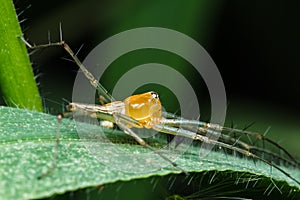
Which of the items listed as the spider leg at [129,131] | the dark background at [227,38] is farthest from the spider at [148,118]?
the dark background at [227,38]

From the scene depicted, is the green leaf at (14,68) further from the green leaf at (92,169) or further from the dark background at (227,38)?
the dark background at (227,38)

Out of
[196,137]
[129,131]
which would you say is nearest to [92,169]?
[129,131]

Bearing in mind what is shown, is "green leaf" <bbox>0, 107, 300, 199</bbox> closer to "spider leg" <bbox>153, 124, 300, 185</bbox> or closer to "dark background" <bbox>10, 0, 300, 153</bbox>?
"spider leg" <bbox>153, 124, 300, 185</bbox>

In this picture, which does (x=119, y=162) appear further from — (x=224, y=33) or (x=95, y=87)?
(x=224, y=33)

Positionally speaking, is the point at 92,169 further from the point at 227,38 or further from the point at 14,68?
the point at 227,38

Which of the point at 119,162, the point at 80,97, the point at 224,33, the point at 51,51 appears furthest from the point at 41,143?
the point at 224,33

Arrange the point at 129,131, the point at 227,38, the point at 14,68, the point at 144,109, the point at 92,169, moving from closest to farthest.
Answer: the point at 92,169
the point at 129,131
the point at 14,68
the point at 144,109
the point at 227,38
